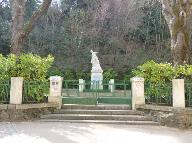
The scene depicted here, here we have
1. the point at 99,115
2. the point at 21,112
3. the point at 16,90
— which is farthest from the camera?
the point at 99,115

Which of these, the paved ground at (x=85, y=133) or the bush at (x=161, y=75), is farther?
the bush at (x=161, y=75)

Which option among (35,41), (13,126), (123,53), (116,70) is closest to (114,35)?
(123,53)

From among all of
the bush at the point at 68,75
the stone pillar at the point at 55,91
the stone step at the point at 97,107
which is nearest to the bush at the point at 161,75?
the stone step at the point at 97,107

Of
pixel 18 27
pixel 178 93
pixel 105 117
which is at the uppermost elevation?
pixel 18 27

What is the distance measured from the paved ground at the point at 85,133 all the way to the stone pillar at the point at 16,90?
3.72 feet

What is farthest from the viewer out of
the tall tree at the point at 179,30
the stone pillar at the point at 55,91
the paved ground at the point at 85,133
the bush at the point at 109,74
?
the bush at the point at 109,74

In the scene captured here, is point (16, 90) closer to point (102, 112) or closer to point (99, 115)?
point (99, 115)

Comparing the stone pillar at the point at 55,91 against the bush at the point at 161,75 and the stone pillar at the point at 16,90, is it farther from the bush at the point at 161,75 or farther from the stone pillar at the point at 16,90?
the bush at the point at 161,75

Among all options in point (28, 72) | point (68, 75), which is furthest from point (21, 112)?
point (68, 75)

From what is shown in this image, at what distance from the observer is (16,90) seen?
43.4 feet

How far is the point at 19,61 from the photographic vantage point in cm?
1388

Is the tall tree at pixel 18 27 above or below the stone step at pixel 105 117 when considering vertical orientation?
above

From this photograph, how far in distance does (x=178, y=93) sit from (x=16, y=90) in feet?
20.7

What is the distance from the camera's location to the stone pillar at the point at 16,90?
13.2 meters
